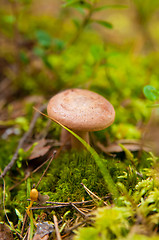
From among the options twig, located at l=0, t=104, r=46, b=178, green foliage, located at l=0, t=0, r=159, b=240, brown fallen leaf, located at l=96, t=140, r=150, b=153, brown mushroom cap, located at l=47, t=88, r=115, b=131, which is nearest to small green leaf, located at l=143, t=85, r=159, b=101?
green foliage, located at l=0, t=0, r=159, b=240

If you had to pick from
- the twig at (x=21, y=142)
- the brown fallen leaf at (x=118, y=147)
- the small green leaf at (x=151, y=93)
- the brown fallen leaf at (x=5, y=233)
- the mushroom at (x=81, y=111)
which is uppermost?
the small green leaf at (x=151, y=93)

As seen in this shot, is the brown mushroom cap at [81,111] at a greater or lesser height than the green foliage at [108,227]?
greater

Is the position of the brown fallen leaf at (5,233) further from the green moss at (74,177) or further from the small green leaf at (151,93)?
the small green leaf at (151,93)

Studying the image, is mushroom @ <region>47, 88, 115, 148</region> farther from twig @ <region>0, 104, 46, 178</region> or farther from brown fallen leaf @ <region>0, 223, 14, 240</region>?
brown fallen leaf @ <region>0, 223, 14, 240</region>

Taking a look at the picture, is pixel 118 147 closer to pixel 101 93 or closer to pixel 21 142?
pixel 101 93

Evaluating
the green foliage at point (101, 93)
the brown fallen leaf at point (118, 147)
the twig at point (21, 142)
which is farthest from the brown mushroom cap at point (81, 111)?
the twig at point (21, 142)

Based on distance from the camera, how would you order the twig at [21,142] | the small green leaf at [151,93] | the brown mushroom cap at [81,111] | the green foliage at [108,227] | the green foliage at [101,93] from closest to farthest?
the green foliage at [108,227]
the green foliage at [101,93]
the brown mushroom cap at [81,111]
the small green leaf at [151,93]
the twig at [21,142]

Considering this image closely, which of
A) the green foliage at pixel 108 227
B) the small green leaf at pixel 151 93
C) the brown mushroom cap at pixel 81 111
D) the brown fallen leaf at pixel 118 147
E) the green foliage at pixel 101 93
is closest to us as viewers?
the green foliage at pixel 108 227

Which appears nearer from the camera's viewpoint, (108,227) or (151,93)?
(108,227)

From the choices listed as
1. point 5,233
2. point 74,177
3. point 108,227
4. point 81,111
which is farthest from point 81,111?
point 5,233

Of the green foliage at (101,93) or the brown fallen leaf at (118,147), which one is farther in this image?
the brown fallen leaf at (118,147)
